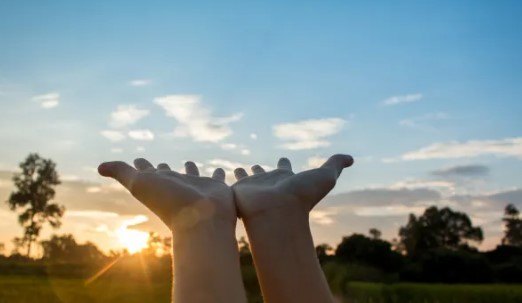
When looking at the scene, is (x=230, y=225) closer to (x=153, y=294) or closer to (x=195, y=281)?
(x=195, y=281)

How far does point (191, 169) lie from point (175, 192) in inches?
11.1

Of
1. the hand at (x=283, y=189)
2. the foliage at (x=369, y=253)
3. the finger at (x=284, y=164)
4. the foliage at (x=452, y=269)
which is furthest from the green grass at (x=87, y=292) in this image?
the foliage at (x=369, y=253)

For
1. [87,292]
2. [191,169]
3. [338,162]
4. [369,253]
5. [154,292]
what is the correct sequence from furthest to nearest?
[369,253], [87,292], [154,292], [338,162], [191,169]

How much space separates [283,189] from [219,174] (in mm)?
403

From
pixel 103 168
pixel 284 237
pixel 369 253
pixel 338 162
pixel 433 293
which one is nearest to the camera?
pixel 284 237

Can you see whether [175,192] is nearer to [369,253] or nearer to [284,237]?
[284,237]

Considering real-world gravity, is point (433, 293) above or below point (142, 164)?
below

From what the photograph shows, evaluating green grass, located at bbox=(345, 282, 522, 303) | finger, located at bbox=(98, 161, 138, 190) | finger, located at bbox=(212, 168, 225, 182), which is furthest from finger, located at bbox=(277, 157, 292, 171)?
green grass, located at bbox=(345, 282, 522, 303)

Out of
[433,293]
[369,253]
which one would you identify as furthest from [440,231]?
[433,293]

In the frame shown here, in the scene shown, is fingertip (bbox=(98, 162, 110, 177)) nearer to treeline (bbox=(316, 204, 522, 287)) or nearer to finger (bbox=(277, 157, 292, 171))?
finger (bbox=(277, 157, 292, 171))

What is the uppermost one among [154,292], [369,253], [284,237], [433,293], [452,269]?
[369,253]

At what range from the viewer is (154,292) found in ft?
50.4

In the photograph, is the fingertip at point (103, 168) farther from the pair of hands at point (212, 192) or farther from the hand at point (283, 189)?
the hand at point (283, 189)

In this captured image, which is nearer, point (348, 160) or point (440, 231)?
point (348, 160)
